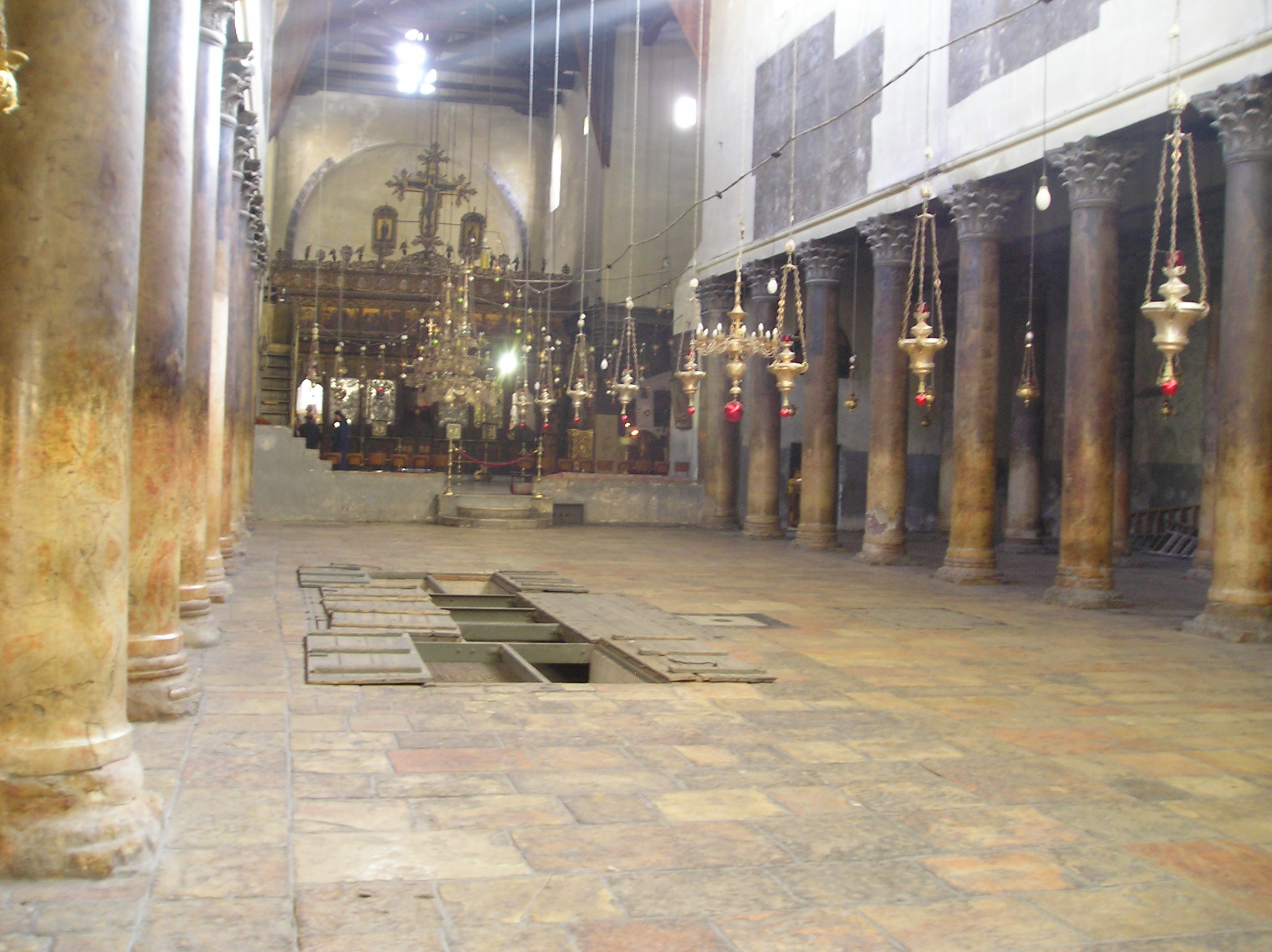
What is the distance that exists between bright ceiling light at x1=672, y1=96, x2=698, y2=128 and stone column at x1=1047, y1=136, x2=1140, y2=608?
1436 centimetres

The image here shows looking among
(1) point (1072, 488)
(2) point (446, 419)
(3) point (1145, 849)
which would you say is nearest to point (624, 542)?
(1) point (1072, 488)

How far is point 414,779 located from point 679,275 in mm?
20212

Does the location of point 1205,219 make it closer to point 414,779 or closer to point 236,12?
point 236,12

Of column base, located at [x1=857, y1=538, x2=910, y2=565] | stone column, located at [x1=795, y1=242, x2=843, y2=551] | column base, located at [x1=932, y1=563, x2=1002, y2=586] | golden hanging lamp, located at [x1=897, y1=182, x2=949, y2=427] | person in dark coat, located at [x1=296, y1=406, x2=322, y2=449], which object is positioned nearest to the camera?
golden hanging lamp, located at [x1=897, y1=182, x2=949, y2=427]

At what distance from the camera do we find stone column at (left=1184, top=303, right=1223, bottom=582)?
558 inches

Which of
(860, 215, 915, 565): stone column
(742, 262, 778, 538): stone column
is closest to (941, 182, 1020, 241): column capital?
(860, 215, 915, 565): stone column

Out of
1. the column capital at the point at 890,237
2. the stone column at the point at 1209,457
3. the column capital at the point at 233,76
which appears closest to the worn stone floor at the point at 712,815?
the column capital at the point at 233,76

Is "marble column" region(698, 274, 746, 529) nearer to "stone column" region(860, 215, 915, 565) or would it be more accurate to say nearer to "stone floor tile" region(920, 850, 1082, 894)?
"stone column" region(860, 215, 915, 565)

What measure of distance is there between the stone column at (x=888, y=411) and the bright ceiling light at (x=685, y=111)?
10.7 meters

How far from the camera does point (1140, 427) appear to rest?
62.4 ft

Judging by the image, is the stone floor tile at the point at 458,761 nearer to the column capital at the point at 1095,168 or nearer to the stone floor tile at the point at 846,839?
the stone floor tile at the point at 846,839

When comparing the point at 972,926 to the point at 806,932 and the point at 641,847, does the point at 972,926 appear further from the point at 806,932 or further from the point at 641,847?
the point at 641,847

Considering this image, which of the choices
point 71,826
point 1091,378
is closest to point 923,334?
point 1091,378

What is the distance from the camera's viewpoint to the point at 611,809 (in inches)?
163
